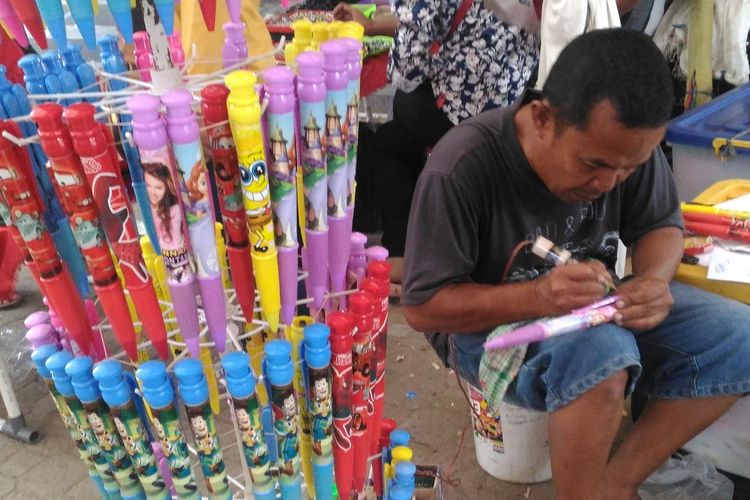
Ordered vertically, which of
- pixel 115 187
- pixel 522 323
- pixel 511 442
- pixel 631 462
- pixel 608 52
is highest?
pixel 608 52

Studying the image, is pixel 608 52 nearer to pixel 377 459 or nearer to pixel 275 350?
pixel 275 350

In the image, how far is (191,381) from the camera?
1029 millimetres

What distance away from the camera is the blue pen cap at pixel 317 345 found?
1.09m

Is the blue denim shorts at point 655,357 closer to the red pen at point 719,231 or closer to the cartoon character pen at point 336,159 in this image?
the red pen at point 719,231

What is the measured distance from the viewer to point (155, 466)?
1.16 metres

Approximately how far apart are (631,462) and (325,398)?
0.63m

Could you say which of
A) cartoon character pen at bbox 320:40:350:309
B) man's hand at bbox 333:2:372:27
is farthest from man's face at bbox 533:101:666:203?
man's hand at bbox 333:2:372:27

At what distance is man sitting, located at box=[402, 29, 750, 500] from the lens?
1101 millimetres

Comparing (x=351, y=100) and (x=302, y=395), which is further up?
(x=351, y=100)

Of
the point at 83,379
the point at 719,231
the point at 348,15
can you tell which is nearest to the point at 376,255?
the point at 83,379

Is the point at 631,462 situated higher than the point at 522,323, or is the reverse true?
the point at 522,323

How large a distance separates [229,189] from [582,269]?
0.60m

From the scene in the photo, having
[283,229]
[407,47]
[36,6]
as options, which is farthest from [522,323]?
[407,47]

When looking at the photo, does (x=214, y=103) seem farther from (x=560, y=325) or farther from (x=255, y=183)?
(x=560, y=325)
